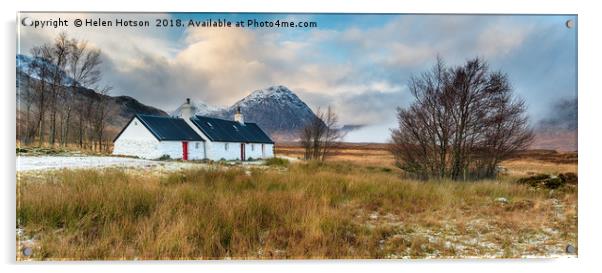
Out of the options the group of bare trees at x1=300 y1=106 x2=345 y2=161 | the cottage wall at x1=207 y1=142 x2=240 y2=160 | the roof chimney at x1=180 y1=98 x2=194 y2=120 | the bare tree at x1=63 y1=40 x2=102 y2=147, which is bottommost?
the cottage wall at x1=207 y1=142 x2=240 y2=160

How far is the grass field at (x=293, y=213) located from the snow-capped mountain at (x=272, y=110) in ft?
1.02

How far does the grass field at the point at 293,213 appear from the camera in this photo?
3.81 meters

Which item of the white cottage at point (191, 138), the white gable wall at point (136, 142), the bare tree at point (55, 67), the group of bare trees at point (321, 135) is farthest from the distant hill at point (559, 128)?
the bare tree at point (55, 67)

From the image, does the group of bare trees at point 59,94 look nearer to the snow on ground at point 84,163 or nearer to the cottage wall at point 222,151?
the snow on ground at point 84,163

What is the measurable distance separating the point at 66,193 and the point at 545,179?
4903 millimetres

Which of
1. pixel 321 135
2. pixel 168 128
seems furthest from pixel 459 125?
pixel 168 128

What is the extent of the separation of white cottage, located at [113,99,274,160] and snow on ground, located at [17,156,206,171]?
0.32 ft

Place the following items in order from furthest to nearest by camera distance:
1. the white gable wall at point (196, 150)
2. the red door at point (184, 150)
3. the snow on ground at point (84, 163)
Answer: the white gable wall at point (196, 150)
the red door at point (184, 150)
the snow on ground at point (84, 163)

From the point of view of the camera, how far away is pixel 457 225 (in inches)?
166

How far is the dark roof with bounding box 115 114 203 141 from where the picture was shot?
4.33 metres

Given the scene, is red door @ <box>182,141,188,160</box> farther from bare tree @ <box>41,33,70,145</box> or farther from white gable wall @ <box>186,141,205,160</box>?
bare tree @ <box>41,33,70,145</box>

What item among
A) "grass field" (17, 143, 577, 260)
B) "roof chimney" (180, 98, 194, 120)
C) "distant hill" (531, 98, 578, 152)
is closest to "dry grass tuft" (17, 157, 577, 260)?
"grass field" (17, 143, 577, 260)
